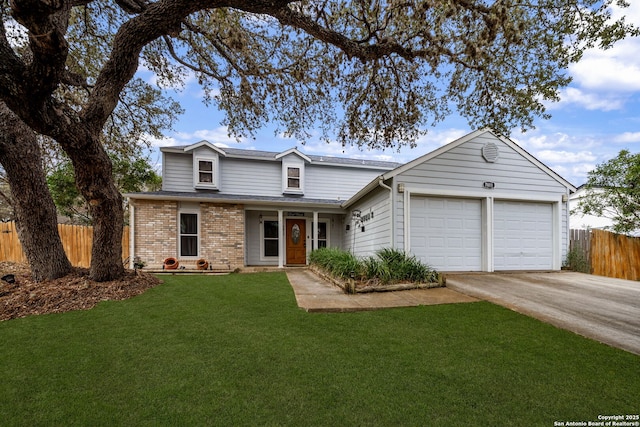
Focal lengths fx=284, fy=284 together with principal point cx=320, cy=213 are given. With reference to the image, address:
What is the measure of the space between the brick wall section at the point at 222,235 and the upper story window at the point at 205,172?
1.63 meters

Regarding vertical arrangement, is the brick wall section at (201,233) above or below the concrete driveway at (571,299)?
above

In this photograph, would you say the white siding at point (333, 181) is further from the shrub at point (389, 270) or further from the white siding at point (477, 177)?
the shrub at point (389, 270)

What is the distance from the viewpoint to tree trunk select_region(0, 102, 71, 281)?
573 centimetres

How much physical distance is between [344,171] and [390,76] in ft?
23.8

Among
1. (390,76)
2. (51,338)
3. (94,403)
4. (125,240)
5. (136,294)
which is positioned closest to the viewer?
(94,403)

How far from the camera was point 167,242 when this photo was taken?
10344 millimetres

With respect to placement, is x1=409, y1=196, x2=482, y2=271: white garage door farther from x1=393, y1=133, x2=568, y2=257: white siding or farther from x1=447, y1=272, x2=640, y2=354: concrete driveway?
x1=447, y1=272, x2=640, y2=354: concrete driveway

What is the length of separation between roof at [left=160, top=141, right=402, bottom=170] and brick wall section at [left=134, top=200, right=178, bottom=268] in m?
2.80

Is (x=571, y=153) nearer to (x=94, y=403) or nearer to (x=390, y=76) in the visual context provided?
(x=390, y=76)

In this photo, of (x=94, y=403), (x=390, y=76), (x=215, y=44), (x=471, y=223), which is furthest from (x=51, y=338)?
(x=471, y=223)

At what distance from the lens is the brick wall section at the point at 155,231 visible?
10164 millimetres

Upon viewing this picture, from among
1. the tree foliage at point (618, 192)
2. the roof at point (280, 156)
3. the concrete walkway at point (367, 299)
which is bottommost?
the concrete walkway at point (367, 299)

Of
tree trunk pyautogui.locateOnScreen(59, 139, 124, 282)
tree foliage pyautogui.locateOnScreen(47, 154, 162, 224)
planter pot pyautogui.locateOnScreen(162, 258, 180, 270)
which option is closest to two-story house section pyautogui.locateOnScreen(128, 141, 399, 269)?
planter pot pyautogui.locateOnScreen(162, 258, 180, 270)

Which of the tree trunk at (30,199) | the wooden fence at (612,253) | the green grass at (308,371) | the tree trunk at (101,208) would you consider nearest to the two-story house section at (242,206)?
the tree trunk at (30,199)
